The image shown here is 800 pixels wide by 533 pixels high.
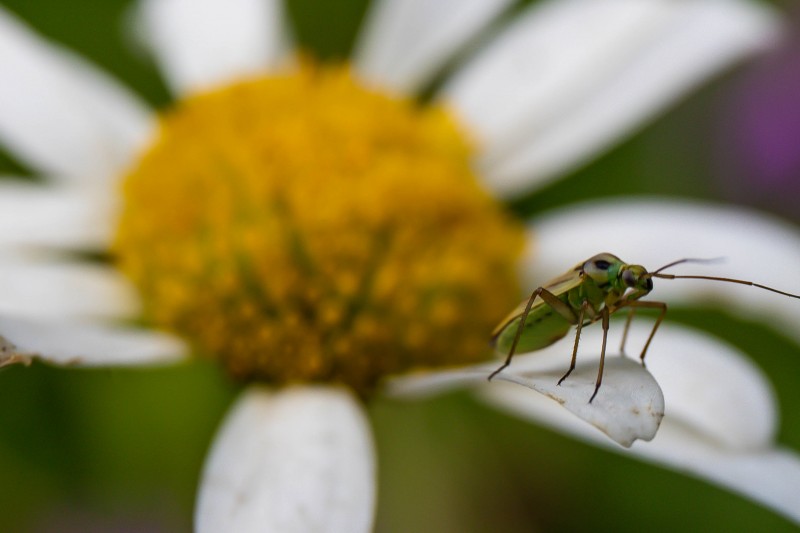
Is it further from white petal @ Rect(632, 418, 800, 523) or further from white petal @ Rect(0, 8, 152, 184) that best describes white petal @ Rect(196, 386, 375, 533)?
white petal @ Rect(0, 8, 152, 184)

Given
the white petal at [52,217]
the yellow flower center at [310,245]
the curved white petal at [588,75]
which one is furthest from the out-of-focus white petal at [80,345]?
the curved white petal at [588,75]

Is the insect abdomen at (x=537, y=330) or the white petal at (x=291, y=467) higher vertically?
the insect abdomen at (x=537, y=330)

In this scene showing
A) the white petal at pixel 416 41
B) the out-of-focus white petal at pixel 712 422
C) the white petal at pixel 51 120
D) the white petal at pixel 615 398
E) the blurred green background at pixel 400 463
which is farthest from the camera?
the white petal at pixel 416 41

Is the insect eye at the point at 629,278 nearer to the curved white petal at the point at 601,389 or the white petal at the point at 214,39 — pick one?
the curved white petal at the point at 601,389

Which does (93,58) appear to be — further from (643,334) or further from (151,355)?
(643,334)

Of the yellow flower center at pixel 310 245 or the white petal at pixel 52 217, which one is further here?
the white petal at pixel 52 217

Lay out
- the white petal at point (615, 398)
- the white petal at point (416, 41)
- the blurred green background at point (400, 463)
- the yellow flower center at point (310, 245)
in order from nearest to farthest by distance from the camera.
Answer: the white petal at point (615, 398)
the yellow flower center at point (310, 245)
the blurred green background at point (400, 463)
the white petal at point (416, 41)

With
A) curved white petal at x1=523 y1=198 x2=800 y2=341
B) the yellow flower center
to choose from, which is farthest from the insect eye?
curved white petal at x1=523 y1=198 x2=800 y2=341

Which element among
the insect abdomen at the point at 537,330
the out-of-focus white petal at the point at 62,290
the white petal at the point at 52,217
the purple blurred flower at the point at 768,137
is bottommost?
the insect abdomen at the point at 537,330
